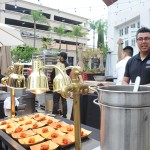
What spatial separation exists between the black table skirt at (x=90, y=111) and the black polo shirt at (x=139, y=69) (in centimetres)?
46

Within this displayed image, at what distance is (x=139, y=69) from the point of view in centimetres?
231

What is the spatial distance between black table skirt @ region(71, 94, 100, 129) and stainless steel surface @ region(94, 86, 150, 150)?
1464 mm

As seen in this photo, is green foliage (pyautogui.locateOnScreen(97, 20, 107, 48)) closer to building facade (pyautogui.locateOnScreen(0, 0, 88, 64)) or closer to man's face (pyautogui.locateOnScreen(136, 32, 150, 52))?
building facade (pyautogui.locateOnScreen(0, 0, 88, 64))

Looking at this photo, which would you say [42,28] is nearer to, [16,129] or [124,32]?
[124,32]

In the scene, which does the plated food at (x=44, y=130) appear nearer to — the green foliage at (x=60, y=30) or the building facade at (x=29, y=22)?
the building facade at (x=29, y=22)

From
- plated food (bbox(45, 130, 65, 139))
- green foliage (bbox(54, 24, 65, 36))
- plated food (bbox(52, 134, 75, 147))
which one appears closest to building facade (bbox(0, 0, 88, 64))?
green foliage (bbox(54, 24, 65, 36))

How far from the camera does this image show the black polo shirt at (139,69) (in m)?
2.25

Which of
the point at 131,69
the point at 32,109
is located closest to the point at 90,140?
the point at 131,69

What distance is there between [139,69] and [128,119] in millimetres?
1619

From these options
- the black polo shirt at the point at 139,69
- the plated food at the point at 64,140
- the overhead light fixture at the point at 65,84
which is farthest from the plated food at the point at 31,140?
the black polo shirt at the point at 139,69

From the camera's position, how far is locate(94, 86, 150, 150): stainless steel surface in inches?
30.6

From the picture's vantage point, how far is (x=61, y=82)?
3.27 feet

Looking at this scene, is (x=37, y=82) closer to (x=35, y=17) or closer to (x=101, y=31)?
(x=101, y=31)

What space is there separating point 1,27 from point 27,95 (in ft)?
4.67
